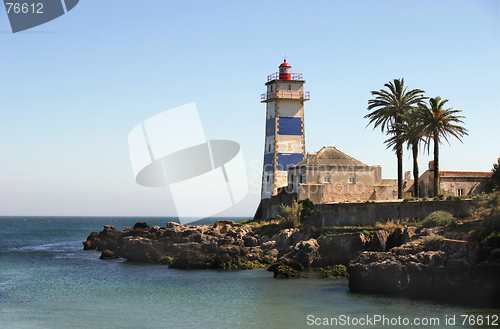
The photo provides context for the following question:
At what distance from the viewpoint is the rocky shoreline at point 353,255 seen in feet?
77.2

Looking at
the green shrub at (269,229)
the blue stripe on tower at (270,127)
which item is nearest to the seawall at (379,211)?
the green shrub at (269,229)

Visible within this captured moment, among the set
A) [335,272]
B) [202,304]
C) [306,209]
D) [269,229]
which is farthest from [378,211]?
[202,304]

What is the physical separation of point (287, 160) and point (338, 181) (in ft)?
23.2

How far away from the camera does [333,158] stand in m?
47.2

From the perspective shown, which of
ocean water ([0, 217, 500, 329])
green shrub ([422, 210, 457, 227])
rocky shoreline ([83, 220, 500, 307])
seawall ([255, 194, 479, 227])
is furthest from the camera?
seawall ([255, 194, 479, 227])

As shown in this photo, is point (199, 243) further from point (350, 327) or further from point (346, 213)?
point (350, 327)

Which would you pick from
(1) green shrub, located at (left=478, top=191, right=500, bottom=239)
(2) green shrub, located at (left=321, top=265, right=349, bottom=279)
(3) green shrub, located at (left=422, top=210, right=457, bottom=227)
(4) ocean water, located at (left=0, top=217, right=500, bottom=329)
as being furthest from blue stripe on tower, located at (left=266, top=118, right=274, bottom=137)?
(1) green shrub, located at (left=478, top=191, right=500, bottom=239)

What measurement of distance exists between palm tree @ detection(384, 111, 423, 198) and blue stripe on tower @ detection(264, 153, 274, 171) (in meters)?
13.8

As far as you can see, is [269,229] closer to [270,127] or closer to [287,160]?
[287,160]

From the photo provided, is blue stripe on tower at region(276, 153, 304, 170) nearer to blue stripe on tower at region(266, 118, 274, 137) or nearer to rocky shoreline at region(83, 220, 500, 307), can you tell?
blue stripe on tower at region(266, 118, 274, 137)

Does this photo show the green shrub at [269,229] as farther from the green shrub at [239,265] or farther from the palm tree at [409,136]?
the palm tree at [409,136]

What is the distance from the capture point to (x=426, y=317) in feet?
70.5

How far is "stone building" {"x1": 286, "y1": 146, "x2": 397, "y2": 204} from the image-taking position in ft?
147

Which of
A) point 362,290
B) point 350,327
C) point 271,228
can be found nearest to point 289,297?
point 362,290
